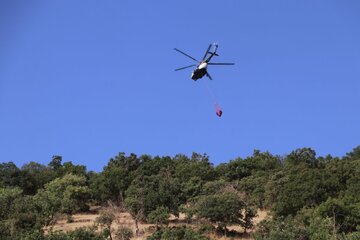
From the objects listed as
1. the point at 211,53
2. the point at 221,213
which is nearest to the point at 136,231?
the point at 221,213

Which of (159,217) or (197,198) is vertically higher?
(197,198)

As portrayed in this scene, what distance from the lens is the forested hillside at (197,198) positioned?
44.6 metres

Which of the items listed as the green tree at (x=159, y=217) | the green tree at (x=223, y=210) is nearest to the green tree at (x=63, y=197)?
the green tree at (x=159, y=217)

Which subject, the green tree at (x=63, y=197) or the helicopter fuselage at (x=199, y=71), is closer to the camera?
the helicopter fuselage at (x=199, y=71)

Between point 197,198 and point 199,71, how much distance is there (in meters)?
27.1

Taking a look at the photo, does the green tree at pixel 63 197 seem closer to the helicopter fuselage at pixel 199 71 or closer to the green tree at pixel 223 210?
the green tree at pixel 223 210

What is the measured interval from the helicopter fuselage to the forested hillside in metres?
13.2

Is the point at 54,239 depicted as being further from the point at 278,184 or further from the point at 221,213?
the point at 278,184

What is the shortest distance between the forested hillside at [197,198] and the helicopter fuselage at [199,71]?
43.2 ft

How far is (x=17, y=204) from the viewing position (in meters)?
54.7

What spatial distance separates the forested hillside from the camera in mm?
44594

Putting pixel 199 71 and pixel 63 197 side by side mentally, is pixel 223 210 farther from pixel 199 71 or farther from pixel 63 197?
pixel 63 197

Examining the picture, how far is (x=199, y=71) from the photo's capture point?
32.3 m

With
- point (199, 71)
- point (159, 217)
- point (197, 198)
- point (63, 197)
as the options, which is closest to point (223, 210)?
point (159, 217)
